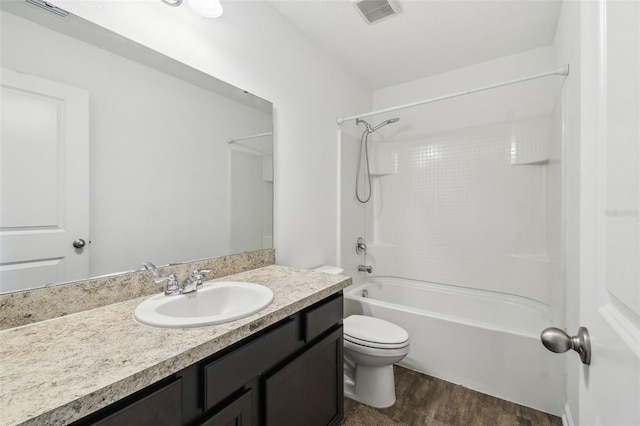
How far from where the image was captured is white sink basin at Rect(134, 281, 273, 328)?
0.84 meters

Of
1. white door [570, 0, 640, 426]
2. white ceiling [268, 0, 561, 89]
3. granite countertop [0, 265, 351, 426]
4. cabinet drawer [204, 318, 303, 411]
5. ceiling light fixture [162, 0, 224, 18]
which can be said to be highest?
white ceiling [268, 0, 561, 89]

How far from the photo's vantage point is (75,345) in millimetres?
723

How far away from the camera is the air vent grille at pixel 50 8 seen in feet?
2.95

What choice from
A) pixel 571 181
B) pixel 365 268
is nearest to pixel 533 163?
pixel 571 181

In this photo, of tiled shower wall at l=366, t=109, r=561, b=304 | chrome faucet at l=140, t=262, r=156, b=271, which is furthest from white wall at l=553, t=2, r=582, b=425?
chrome faucet at l=140, t=262, r=156, b=271

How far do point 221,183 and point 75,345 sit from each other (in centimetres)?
91

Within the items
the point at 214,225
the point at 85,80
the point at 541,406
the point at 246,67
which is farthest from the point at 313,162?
the point at 541,406

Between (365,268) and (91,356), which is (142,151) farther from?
(365,268)

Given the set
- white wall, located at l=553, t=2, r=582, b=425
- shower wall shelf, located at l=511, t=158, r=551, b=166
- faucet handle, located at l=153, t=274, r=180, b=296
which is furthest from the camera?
shower wall shelf, located at l=511, t=158, r=551, b=166

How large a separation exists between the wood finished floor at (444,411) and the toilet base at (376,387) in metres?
0.03

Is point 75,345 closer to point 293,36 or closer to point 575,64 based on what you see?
point 293,36

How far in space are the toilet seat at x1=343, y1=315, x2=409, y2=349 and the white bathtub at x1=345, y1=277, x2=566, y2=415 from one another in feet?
0.85

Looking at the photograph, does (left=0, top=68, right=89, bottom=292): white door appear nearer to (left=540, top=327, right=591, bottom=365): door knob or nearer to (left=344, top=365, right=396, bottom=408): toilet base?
(left=540, top=327, right=591, bottom=365): door knob

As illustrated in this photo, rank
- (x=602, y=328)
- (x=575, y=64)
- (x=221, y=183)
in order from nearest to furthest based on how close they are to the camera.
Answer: (x=602, y=328) → (x=575, y=64) → (x=221, y=183)
